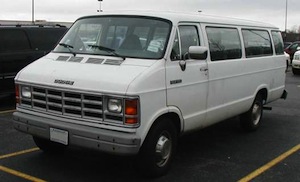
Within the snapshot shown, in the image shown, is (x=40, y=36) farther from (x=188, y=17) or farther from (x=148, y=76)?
(x=148, y=76)

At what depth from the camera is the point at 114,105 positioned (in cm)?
434

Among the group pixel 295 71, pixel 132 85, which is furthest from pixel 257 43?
pixel 295 71

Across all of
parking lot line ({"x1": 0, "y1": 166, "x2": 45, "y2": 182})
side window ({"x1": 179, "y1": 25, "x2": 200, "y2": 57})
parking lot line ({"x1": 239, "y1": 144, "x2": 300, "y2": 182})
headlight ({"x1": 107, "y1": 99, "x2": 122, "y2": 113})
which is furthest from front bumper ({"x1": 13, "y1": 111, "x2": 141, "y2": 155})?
parking lot line ({"x1": 239, "y1": 144, "x2": 300, "y2": 182})

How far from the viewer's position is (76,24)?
5816 millimetres

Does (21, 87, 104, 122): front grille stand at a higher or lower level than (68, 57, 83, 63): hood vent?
lower

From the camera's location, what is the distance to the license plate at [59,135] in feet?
15.0

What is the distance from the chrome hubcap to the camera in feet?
15.8

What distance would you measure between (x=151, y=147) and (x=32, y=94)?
1.60 m

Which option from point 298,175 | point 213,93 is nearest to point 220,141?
point 213,93

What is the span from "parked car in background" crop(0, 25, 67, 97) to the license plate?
497cm

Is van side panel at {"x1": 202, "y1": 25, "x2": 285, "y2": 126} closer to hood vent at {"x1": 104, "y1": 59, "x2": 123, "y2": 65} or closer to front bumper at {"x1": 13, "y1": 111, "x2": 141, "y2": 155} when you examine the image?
hood vent at {"x1": 104, "y1": 59, "x2": 123, "y2": 65}

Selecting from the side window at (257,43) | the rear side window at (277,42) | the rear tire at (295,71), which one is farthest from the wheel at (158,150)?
the rear tire at (295,71)

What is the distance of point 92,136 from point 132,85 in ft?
2.32

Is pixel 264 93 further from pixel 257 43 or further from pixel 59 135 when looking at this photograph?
pixel 59 135
